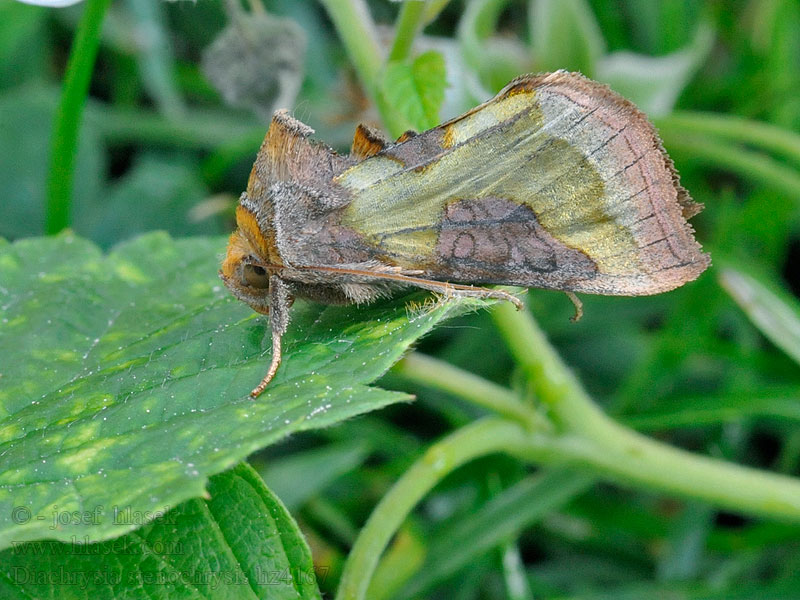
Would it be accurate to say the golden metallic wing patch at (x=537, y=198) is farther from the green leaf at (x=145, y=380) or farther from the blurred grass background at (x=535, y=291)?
the blurred grass background at (x=535, y=291)

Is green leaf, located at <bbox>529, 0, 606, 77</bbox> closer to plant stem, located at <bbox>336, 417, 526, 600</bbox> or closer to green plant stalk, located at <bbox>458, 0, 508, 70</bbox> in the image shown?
green plant stalk, located at <bbox>458, 0, 508, 70</bbox>

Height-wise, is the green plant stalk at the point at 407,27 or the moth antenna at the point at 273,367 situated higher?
the green plant stalk at the point at 407,27

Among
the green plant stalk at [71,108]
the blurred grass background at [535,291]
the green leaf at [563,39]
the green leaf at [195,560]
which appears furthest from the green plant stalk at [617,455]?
the green plant stalk at [71,108]

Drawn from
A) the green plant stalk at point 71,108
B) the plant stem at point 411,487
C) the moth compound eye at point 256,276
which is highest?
the green plant stalk at point 71,108

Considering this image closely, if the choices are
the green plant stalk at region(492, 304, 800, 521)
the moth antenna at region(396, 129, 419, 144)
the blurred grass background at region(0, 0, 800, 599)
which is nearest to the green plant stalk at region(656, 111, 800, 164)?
the blurred grass background at region(0, 0, 800, 599)

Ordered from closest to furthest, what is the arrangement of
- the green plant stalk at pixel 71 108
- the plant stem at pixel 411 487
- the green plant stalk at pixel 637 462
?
1. the plant stem at pixel 411 487
2. the green plant stalk at pixel 637 462
3. the green plant stalk at pixel 71 108

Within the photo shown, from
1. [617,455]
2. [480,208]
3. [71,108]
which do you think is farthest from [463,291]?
[71,108]
